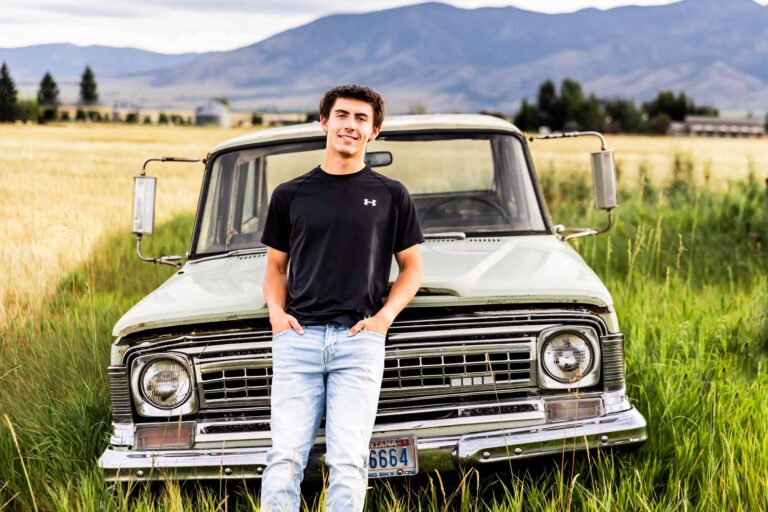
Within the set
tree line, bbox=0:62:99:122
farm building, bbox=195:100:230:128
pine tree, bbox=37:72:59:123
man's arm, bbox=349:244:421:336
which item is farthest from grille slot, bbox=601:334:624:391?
farm building, bbox=195:100:230:128

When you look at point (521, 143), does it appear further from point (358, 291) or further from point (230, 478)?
point (230, 478)

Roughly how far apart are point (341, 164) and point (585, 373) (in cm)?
125

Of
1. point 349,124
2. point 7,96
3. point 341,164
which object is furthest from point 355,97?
point 7,96

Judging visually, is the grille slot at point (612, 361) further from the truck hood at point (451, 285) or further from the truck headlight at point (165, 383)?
the truck headlight at point (165, 383)

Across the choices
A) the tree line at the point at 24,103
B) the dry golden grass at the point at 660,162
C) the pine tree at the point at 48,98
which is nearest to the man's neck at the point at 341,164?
the dry golden grass at the point at 660,162

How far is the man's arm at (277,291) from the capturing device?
324 centimetres

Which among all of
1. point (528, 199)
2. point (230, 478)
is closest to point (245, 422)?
point (230, 478)

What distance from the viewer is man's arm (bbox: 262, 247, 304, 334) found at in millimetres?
3240

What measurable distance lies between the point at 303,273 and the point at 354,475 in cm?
77

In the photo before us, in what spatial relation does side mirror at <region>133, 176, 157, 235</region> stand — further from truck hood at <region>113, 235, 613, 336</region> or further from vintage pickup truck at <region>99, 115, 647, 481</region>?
vintage pickup truck at <region>99, 115, 647, 481</region>

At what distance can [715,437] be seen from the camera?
4047 millimetres

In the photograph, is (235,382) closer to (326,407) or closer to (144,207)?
(326,407)

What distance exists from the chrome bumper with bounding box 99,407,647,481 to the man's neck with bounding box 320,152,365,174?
106cm

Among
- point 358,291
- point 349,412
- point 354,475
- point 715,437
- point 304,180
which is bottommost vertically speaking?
point 715,437
